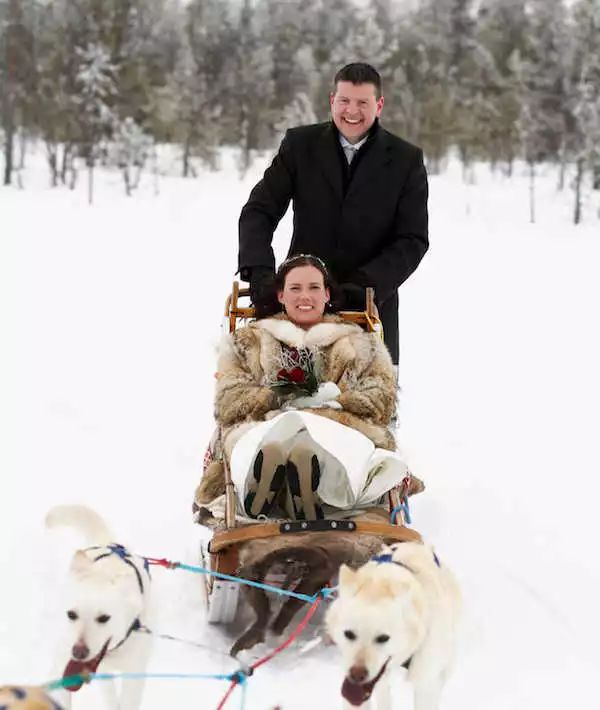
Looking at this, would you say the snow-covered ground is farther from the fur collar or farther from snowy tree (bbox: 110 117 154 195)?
snowy tree (bbox: 110 117 154 195)

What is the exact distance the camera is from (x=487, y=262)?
14953 millimetres

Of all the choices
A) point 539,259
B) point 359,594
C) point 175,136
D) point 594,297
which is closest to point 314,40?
point 175,136

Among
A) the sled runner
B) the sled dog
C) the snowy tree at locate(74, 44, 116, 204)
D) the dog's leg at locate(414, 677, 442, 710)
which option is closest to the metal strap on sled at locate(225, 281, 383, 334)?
the sled runner

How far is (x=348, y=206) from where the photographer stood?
4.22 m

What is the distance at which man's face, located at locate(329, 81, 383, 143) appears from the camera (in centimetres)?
385

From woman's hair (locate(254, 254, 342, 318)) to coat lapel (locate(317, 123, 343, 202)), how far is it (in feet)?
1.40

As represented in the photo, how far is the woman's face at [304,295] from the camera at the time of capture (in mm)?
3760

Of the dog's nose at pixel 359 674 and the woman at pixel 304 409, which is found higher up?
the woman at pixel 304 409

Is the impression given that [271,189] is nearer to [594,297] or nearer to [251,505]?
[251,505]

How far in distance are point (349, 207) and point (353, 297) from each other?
0.44 metres

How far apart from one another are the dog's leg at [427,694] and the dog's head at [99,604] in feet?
2.47

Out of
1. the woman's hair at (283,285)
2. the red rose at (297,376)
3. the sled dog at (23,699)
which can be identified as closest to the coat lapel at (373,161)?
the woman's hair at (283,285)

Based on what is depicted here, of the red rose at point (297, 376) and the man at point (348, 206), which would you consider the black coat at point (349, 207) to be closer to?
the man at point (348, 206)

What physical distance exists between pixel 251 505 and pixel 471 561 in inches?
53.8
